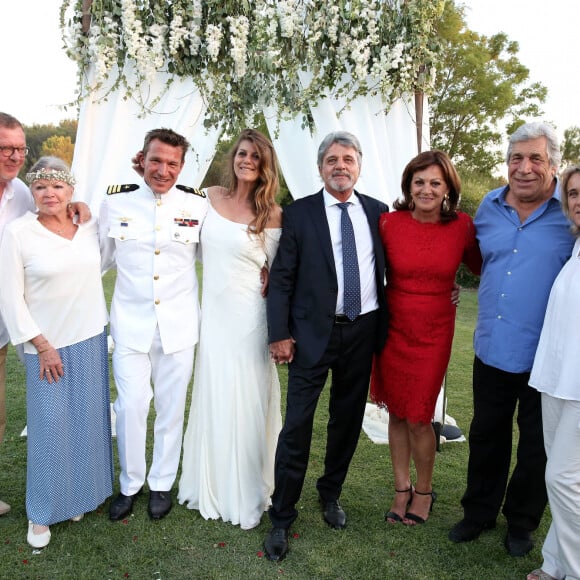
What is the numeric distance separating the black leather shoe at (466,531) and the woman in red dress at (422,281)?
38 cm

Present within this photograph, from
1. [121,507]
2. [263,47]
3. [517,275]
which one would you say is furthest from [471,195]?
[121,507]

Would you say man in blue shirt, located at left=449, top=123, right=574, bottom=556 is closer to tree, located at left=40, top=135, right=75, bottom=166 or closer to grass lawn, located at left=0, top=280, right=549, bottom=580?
grass lawn, located at left=0, top=280, right=549, bottom=580

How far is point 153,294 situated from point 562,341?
6.23 ft

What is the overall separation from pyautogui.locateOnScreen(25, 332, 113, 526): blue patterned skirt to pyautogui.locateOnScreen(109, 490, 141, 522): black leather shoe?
3.9 inches

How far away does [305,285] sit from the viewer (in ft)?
8.82

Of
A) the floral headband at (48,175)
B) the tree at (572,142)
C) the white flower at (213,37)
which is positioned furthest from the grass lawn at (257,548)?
the tree at (572,142)

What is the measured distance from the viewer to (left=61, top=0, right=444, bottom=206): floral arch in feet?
12.0

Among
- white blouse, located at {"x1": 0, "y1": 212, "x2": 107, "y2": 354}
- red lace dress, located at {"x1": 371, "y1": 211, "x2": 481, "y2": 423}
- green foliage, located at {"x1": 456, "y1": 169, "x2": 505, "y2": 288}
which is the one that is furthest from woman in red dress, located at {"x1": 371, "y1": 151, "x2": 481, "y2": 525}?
green foliage, located at {"x1": 456, "y1": 169, "x2": 505, "y2": 288}

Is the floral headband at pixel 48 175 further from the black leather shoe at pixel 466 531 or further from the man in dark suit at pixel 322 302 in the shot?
the black leather shoe at pixel 466 531

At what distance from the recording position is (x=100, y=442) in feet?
9.53

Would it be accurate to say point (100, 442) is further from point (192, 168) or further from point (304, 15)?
point (304, 15)

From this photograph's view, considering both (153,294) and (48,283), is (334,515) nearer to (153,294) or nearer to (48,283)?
(153,294)

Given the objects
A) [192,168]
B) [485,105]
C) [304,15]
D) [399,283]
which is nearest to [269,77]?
[304,15]

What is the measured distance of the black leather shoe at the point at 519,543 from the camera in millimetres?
2711
